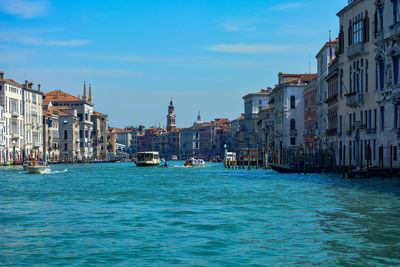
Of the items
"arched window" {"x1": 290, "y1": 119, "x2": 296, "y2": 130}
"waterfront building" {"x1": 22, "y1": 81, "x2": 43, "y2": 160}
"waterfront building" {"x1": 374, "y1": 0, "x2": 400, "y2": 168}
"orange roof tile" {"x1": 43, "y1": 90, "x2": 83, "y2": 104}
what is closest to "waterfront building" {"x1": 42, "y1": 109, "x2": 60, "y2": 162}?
"waterfront building" {"x1": 22, "y1": 81, "x2": 43, "y2": 160}

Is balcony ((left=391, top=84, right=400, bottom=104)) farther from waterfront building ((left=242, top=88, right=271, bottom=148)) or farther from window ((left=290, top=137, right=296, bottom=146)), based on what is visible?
waterfront building ((left=242, top=88, right=271, bottom=148))

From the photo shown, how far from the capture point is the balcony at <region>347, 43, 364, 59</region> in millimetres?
30031

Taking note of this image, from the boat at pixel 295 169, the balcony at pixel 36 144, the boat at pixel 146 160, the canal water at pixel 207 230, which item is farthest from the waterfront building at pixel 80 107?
the canal water at pixel 207 230

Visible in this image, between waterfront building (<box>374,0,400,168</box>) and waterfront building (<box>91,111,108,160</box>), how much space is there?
299ft

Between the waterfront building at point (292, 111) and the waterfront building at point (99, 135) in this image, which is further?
the waterfront building at point (99, 135)

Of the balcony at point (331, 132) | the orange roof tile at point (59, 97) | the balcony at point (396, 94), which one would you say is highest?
the orange roof tile at point (59, 97)

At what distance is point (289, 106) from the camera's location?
59.6 meters

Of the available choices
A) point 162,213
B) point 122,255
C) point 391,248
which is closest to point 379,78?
point 162,213

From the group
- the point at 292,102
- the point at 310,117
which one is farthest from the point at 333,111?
the point at 292,102

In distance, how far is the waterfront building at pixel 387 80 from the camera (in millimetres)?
26062

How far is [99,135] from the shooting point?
118 m

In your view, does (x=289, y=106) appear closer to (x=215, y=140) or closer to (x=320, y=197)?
(x=320, y=197)

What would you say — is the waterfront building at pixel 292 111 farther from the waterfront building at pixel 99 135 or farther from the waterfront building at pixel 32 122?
the waterfront building at pixel 99 135

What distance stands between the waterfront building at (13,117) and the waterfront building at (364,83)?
146 feet
